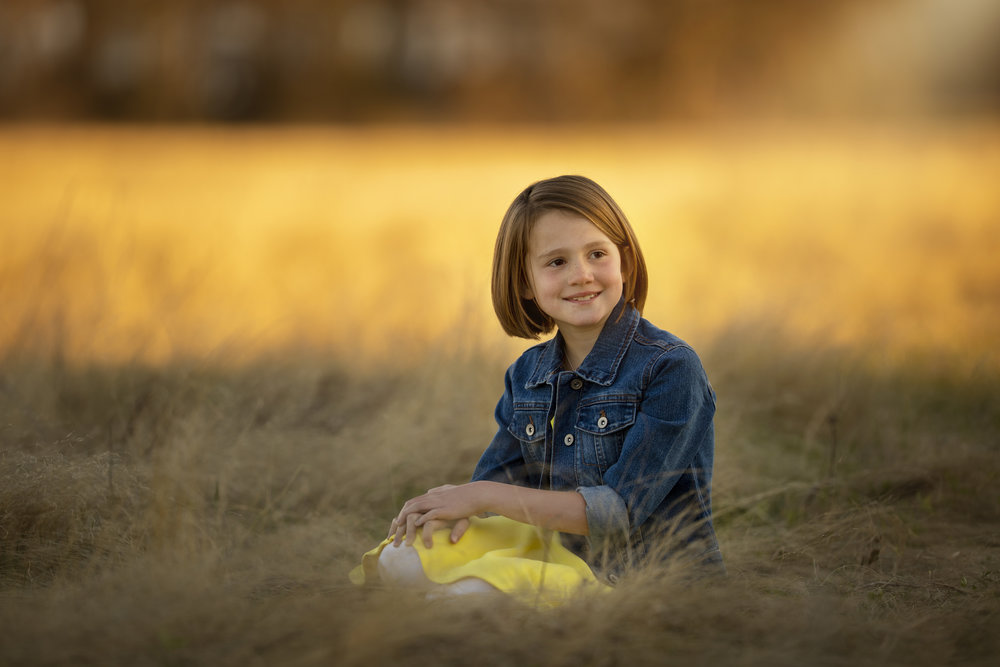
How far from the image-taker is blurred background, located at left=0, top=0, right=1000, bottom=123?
53.2 ft

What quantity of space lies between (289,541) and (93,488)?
1.69ft

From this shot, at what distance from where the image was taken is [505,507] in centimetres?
206

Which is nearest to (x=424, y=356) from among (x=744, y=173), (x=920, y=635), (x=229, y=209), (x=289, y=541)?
(x=289, y=541)

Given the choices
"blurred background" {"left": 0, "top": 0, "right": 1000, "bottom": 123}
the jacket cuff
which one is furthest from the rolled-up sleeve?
"blurred background" {"left": 0, "top": 0, "right": 1000, "bottom": 123}

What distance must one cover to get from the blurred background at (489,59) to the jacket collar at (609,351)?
1455 centimetres

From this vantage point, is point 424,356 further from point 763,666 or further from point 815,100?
point 815,100

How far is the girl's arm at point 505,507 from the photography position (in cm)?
206

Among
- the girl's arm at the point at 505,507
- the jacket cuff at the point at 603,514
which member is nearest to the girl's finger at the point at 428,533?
the girl's arm at the point at 505,507

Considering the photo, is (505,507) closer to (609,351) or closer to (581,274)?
(609,351)

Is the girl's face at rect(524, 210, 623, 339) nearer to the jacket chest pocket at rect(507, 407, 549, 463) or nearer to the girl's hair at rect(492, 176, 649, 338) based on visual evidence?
the girl's hair at rect(492, 176, 649, 338)

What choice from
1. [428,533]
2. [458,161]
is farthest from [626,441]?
[458,161]

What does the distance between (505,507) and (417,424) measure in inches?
62.0

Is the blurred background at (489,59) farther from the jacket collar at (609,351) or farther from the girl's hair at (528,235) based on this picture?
the jacket collar at (609,351)

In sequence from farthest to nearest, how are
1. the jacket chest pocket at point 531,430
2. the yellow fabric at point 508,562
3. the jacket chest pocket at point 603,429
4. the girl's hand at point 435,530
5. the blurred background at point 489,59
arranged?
1. the blurred background at point 489,59
2. the jacket chest pocket at point 531,430
3. the jacket chest pocket at point 603,429
4. the girl's hand at point 435,530
5. the yellow fabric at point 508,562
